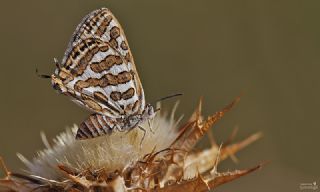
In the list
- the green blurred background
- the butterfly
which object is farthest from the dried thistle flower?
the green blurred background

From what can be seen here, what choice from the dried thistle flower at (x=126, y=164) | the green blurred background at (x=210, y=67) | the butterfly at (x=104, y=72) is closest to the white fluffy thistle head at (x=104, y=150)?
the dried thistle flower at (x=126, y=164)

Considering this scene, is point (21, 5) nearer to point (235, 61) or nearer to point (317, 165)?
point (235, 61)

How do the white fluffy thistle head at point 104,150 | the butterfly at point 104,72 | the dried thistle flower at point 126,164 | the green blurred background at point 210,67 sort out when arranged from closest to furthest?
the dried thistle flower at point 126,164
the white fluffy thistle head at point 104,150
the butterfly at point 104,72
the green blurred background at point 210,67

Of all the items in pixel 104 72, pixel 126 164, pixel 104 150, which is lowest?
pixel 126 164

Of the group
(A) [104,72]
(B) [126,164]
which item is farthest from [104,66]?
(B) [126,164]

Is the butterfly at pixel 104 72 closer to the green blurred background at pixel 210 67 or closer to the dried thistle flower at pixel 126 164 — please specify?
the dried thistle flower at pixel 126 164

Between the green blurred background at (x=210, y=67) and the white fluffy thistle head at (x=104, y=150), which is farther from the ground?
the green blurred background at (x=210, y=67)

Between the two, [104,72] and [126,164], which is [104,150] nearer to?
[126,164]
